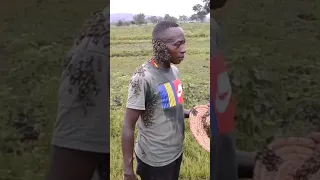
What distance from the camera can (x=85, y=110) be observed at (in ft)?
10.8

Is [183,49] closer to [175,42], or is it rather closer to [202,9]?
[175,42]

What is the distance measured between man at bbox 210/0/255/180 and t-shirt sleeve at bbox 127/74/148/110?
0.38 m

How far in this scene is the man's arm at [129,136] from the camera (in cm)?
313

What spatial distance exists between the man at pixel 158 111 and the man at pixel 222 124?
18 cm

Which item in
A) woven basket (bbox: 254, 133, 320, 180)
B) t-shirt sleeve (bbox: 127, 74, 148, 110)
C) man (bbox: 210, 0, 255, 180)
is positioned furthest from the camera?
woven basket (bbox: 254, 133, 320, 180)

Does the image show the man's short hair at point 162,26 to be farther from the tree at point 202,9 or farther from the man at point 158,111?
the tree at point 202,9

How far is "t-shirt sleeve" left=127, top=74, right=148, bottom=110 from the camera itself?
122 inches

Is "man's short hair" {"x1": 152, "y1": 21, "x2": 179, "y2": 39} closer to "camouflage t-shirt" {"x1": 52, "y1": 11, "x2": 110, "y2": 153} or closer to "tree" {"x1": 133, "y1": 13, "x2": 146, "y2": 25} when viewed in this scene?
"tree" {"x1": 133, "y1": 13, "x2": 146, "y2": 25}

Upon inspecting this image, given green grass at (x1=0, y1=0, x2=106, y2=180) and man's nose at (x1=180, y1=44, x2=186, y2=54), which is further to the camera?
green grass at (x1=0, y1=0, x2=106, y2=180)

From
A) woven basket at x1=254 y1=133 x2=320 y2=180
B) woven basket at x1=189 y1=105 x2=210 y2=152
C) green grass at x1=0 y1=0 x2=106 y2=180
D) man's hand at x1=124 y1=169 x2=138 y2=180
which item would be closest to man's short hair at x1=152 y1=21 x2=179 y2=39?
green grass at x1=0 y1=0 x2=106 y2=180

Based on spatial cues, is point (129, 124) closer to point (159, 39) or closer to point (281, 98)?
point (159, 39)

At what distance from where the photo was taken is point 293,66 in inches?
129

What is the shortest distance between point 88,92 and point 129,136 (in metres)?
0.35

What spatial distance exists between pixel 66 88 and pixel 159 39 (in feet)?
2.01
